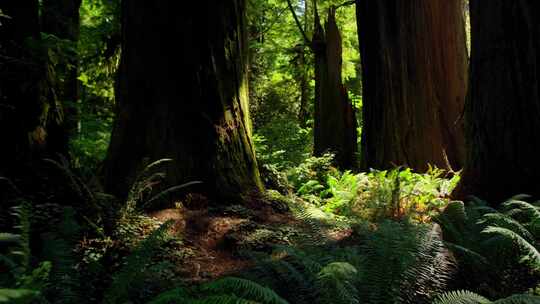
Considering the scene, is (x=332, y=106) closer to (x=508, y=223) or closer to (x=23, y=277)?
(x=508, y=223)

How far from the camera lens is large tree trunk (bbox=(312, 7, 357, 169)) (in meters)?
14.1

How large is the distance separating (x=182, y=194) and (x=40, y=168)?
1.36 meters

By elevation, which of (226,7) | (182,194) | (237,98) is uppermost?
(226,7)

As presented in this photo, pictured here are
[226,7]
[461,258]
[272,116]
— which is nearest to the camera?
[461,258]

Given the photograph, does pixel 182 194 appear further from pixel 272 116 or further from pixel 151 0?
pixel 272 116

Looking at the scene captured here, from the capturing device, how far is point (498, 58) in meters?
5.49

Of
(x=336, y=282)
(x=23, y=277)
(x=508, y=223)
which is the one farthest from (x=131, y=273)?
(x=508, y=223)

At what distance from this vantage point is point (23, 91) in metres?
4.69

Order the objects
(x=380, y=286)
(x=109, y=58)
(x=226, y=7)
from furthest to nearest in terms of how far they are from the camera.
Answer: (x=109, y=58) < (x=226, y=7) < (x=380, y=286)

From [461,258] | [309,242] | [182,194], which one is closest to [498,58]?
[461,258]

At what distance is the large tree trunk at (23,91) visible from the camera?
4527 millimetres

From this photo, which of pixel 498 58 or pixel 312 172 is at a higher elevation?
pixel 498 58

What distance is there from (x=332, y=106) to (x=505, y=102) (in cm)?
911

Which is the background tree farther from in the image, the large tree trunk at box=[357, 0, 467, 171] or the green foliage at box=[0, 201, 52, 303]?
the green foliage at box=[0, 201, 52, 303]
